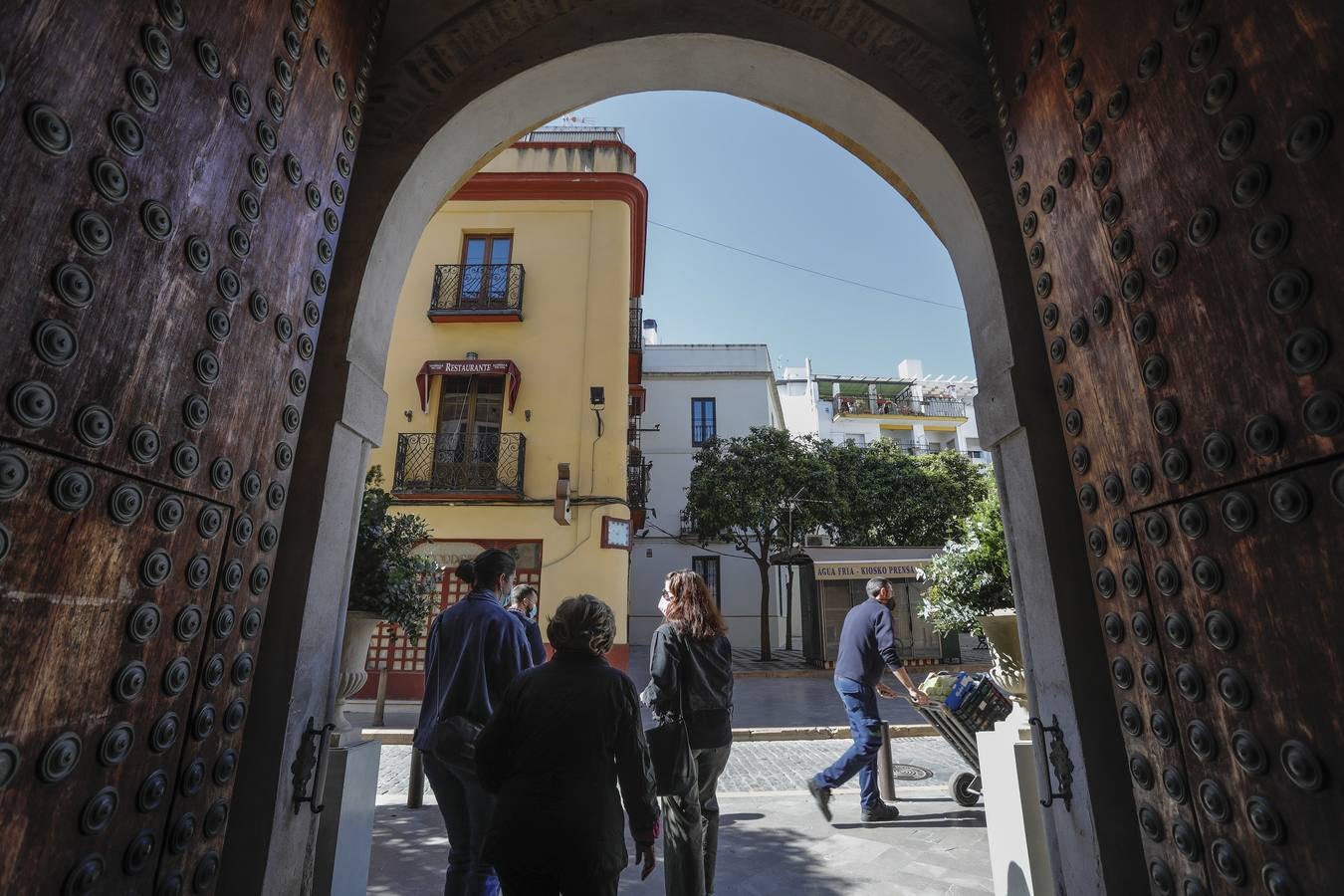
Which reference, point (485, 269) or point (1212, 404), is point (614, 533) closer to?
point (485, 269)

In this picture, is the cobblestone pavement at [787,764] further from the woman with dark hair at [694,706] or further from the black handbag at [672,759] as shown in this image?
the black handbag at [672,759]

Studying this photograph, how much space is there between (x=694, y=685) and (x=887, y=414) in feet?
103

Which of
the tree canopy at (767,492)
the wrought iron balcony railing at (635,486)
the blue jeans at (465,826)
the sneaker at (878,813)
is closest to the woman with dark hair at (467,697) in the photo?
the blue jeans at (465,826)

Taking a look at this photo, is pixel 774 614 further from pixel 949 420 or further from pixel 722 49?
pixel 722 49

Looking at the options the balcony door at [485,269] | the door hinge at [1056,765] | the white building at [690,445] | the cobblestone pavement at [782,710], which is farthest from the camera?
the white building at [690,445]

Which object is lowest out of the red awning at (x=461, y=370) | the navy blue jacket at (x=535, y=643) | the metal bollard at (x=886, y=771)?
the metal bollard at (x=886, y=771)

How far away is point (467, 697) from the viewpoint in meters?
2.86

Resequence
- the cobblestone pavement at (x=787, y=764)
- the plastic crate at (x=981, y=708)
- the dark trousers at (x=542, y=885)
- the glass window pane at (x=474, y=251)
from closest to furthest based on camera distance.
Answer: the dark trousers at (x=542, y=885), the plastic crate at (x=981, y=708), the cobblestone pavement at (x=787, y=764), the glass window pane at (x=474, y=251)

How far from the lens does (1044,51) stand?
2320 mm

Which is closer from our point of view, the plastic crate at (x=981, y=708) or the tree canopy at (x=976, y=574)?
the tree canopy at (x=976, y=574)

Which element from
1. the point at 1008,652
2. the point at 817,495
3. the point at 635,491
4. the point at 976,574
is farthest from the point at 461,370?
the point at 817,495

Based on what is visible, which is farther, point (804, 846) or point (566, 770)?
point (804, 846)

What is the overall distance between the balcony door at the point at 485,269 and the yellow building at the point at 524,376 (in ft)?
0.10

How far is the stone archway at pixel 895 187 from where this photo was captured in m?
2.26
